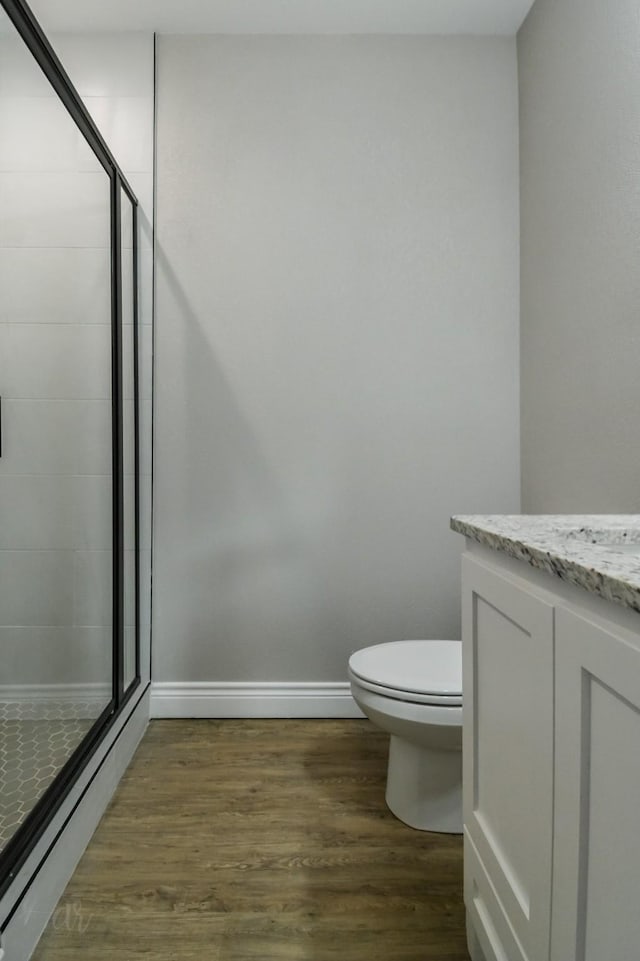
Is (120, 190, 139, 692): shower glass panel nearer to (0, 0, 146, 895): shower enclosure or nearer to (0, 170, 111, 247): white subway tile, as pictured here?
(0, 0, 146, 895): shower enclosure

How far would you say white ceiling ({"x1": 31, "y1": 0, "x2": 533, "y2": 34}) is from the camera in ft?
6.97

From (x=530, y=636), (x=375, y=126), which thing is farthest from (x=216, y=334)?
(x=530, y=636)

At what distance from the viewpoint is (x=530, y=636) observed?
0.83m

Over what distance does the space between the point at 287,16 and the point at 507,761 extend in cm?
244

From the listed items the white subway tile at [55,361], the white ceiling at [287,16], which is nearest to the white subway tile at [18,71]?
the white subway tile at [55,361]

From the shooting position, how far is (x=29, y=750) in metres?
1.31

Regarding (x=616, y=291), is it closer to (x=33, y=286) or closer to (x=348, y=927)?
(x=33, y=286)

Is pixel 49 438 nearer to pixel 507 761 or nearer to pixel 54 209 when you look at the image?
pixel 54 209

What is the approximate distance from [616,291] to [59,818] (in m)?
1.83

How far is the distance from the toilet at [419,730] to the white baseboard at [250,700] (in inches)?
23.3

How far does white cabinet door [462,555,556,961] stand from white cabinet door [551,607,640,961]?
4cm

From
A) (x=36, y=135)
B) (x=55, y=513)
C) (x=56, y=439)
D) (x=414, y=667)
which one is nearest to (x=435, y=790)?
(x=414, y=667)

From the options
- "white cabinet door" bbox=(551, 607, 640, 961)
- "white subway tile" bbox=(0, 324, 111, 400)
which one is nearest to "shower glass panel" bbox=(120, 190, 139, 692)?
"white subway tile" bbox=(0, 324, 111, 400)

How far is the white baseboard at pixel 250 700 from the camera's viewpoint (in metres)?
2.30
